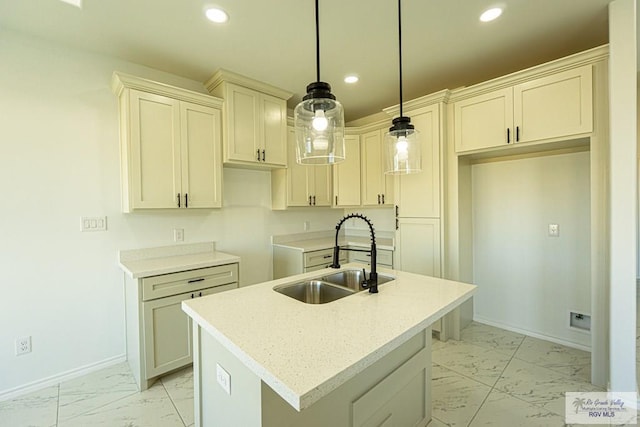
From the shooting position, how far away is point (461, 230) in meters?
3.00

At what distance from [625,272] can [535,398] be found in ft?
3.48

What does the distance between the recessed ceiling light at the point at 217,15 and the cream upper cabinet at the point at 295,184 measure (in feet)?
4.77

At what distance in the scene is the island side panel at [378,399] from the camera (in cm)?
105

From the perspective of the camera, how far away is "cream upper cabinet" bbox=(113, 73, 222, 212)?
229 centimetres

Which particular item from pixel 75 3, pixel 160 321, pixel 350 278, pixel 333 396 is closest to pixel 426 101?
pixel 350 278

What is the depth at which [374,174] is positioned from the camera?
3.65 meters

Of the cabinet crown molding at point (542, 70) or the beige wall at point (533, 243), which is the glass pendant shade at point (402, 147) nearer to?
the cabinet crown molding at point (542, 70)

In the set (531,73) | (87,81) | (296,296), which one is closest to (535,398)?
(296,296)

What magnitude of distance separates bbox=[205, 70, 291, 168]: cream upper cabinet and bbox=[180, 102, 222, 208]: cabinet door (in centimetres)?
11

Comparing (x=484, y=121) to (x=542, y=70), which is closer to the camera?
(x=542, y=70)

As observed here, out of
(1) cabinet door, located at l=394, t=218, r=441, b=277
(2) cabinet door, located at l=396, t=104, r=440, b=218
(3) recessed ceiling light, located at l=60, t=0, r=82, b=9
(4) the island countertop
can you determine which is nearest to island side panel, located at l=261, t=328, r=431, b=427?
(4) the island countertop

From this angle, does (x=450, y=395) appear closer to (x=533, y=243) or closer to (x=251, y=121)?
(x=533, y=243)

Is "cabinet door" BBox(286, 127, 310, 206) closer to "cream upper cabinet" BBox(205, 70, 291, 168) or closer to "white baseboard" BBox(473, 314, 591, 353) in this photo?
"cream upper cabinet" BBox(205, 70, 291, 168)

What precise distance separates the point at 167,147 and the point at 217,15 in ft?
3.70
